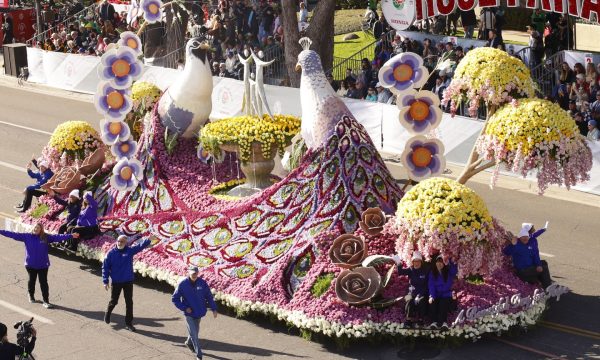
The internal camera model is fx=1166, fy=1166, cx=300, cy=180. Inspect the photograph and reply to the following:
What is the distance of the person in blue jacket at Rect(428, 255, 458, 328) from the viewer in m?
14.9

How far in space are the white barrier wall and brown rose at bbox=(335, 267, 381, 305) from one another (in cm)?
894

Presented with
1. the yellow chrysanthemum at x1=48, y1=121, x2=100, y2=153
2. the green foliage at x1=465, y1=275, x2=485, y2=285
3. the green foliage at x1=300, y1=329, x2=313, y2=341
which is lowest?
the green foliage at x1=300, y1=329, x2=313, y2=341

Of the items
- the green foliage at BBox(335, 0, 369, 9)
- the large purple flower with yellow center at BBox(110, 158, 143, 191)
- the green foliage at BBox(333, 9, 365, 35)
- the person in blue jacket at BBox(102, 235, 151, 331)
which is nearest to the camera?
Result: the person in blue jacket at BBox(102, 235, 151, 331)

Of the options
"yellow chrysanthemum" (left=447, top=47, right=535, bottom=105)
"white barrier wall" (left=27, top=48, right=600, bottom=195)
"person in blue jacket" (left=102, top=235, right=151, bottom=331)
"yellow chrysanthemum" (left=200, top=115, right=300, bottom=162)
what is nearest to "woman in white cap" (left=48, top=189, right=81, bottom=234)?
"yellow chrysanthemum" (left=200, top=115, right=300, bottom=162)

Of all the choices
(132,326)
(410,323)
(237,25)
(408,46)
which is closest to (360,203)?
(410,323)

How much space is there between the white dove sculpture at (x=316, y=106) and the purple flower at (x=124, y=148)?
3.61 m

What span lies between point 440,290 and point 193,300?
314 centimetres

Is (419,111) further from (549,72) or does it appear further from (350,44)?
(350,44)

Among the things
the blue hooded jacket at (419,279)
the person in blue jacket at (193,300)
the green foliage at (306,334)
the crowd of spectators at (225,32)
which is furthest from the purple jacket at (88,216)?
the crowd of spectators at (225,32)

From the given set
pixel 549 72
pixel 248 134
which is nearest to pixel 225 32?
pixel 549 72

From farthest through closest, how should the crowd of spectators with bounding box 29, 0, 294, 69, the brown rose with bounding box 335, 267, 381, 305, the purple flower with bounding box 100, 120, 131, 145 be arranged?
the crowd of spectators with bounding box 29, 0, 294, 69
the purple flower with bounding box 100, 120, 131, 145
the brown rose with bounding box 335, 267, 381, 305

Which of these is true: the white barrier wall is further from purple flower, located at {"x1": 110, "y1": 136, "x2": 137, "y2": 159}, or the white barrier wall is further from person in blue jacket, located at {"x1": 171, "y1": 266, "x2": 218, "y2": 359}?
person in blue jacket, located at {"x1": 171, "y1": 266, "x2": 218, "y2": 359}

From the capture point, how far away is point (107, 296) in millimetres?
17422

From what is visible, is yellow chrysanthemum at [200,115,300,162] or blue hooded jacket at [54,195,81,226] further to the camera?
blue hooded jacket at [54,195,81,226]
